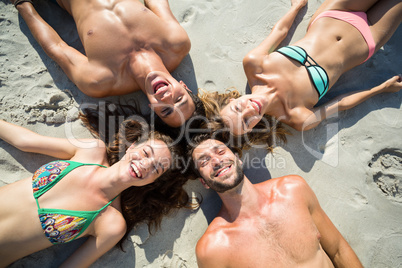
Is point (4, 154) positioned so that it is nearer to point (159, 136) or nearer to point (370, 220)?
point (159, 136)

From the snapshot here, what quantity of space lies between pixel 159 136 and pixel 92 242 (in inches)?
64.9

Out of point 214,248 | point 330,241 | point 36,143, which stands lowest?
point 330,241

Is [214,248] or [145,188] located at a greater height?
[145,188]

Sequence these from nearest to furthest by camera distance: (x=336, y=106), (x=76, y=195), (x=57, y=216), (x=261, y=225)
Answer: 1. (x=57, y=216)
2. (x=76, y=195)
3. (x=261, y=225)
4. (x=336, y=106)

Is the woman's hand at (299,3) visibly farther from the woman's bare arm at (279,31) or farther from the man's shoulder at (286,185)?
the man's shoulder at (286,185)

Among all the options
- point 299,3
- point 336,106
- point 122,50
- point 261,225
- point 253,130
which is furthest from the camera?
point 299,3

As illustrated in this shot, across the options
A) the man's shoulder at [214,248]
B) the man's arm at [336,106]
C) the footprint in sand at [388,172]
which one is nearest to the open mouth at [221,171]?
the man's shoulder at [214,248]

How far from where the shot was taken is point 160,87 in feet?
10.5

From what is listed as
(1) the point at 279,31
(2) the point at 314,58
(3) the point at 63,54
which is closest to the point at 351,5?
(2) the point at 314,58

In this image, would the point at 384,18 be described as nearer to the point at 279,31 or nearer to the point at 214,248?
the point at 279,31

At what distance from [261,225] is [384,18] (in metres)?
3.57

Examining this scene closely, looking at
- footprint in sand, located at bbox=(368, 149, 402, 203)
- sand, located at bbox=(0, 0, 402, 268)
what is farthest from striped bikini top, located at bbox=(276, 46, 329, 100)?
footprint in sand, located at bbox=(368, 149, 402, 203)

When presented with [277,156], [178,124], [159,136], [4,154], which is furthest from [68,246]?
[277,156]

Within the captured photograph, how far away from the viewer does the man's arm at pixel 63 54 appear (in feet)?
10.9
